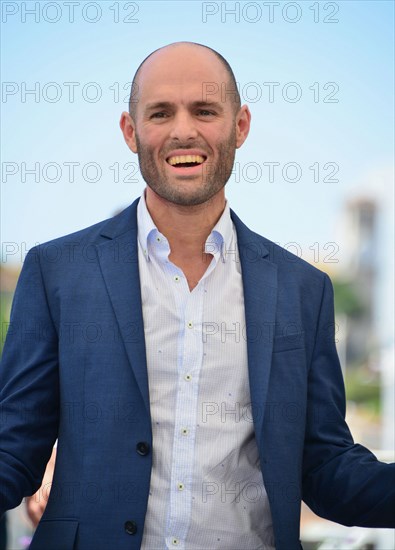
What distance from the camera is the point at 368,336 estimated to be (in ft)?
178

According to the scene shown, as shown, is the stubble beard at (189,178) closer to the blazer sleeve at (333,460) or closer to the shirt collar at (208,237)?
the shirt collar at (208,237)

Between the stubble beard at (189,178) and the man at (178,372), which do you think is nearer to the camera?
the man at (178,372)

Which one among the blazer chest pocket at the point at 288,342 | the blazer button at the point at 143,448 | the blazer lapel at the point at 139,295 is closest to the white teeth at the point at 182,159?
the blazer lapel at the point at 139,295

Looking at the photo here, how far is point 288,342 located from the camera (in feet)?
6.94

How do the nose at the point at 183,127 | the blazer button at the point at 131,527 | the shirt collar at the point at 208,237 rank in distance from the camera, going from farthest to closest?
the shirt collar at the point at 208,237
the nose at the point at 183,127
the blazer button at the point at 131,527

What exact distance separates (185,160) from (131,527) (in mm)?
788

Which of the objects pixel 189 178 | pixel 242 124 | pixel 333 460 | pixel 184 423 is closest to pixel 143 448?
pixel 184 423

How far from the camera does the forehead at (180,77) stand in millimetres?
2068

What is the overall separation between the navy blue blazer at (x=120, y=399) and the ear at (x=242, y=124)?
0.27m

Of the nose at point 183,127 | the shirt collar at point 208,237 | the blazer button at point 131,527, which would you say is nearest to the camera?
the blazer button at point 131,527

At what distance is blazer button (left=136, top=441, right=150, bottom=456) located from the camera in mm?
1928

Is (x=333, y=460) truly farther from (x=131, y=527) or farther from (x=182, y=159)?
(x=182, y=159)

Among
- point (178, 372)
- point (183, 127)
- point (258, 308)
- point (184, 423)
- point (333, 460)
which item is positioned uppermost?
point (183, 127)

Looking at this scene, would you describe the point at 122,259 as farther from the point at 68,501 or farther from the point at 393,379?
the point at 393,379
